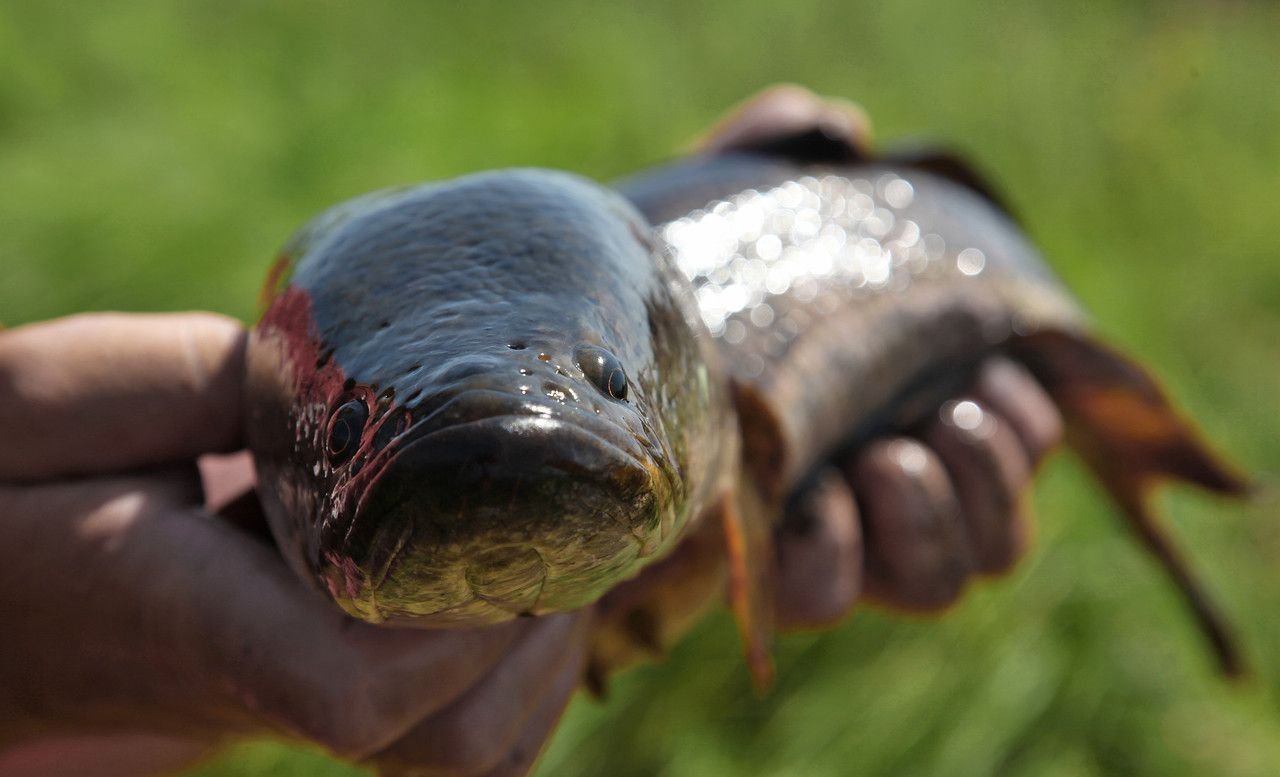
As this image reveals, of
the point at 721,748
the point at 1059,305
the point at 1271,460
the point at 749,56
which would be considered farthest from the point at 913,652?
the point at 749,56

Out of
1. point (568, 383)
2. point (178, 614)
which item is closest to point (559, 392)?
point (568, 383)

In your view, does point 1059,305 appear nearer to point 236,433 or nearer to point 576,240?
point 576,240

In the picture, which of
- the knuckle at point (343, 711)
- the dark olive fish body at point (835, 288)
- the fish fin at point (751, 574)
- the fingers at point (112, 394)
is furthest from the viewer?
the dark olive fish body at point (835, 288)

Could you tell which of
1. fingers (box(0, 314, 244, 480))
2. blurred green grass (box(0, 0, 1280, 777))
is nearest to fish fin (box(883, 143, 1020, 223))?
blurred green grass (box(0, 0, 1280, 777))

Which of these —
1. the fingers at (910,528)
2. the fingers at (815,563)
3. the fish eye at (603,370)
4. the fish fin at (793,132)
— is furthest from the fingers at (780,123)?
the fish eye at (603,370)

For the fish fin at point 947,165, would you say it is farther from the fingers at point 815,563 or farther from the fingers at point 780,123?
the fingers at point 815,563

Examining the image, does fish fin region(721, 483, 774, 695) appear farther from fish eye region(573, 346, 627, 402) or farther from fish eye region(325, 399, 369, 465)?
fish eye region(325, 399, 369, 465)
